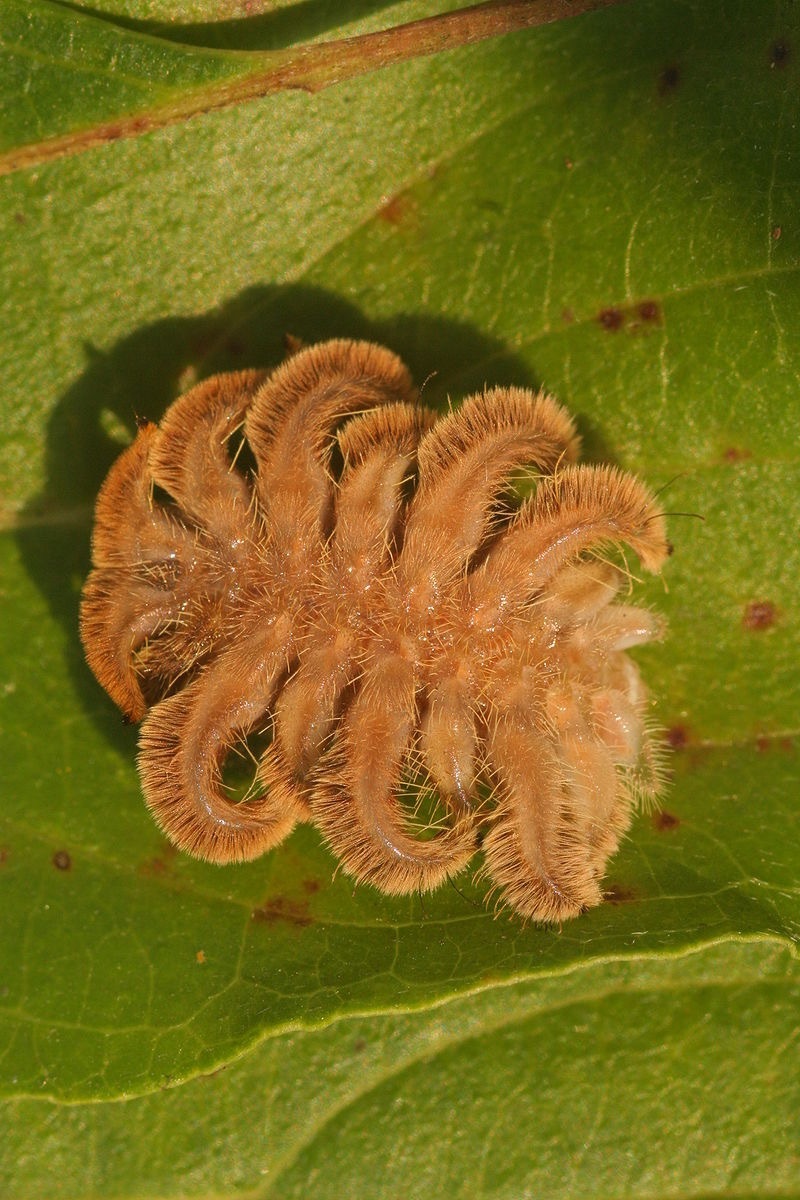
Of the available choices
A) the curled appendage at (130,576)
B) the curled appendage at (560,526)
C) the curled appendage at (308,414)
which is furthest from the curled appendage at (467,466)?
the curled appendage at (130,576)

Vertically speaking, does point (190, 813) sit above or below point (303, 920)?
above

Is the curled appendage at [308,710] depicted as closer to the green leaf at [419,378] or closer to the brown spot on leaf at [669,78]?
the green leaf at [419,378]

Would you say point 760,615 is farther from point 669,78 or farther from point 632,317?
point 669,78

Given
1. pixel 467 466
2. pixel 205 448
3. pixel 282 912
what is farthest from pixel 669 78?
pixel 282 912

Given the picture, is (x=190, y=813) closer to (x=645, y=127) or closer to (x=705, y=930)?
(x=705, y=930)

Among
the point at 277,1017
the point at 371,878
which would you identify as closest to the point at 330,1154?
the point at 277,1017

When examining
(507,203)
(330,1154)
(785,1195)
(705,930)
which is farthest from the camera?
(330,1154)

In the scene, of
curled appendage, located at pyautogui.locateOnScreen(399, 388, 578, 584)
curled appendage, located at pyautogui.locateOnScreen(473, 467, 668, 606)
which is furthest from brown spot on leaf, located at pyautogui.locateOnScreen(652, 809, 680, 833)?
curled appendage, located at pyautogui.locateOnScreen(399, 388, 578, 584)
